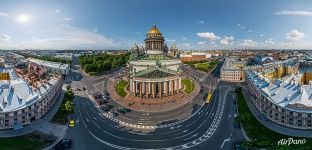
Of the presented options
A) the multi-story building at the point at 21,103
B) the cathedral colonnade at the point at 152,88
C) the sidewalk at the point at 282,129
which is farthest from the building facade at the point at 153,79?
the sidewalk at the point at 282,129

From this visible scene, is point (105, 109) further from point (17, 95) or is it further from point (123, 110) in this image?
point (17, 95)

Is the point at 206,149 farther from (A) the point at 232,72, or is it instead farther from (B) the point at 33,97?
(A) the point at 232,72

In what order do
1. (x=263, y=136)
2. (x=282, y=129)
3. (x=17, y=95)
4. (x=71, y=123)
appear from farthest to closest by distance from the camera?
1. (x=17, y=95)
2. (x=71, y=123)
3. (x=282, y=129)
4. (x=263, y=136)

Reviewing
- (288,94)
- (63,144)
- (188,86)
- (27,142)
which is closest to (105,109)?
(63,144)

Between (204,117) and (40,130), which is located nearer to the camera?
(40,130)

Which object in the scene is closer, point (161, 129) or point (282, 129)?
point (282, 129)

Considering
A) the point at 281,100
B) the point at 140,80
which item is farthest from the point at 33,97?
the point at 281,100

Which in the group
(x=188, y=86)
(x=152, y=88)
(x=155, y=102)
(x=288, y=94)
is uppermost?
(x=288, y=94)
